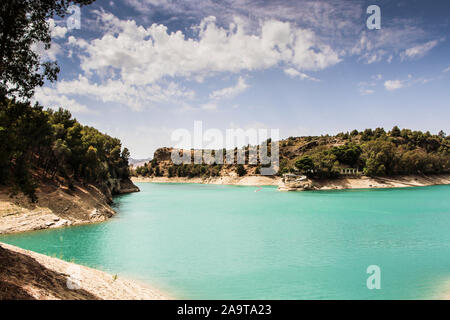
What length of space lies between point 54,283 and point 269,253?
14600 millimetres

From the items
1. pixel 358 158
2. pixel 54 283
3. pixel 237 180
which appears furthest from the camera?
pixel 237 180

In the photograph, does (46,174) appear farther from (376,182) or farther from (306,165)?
(376,182)

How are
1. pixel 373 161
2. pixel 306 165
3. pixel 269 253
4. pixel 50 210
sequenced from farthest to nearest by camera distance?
pixel 373 161, pixel 306 165, pixel 50 210, pixel 269 253

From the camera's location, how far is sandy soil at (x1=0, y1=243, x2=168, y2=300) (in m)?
8.41

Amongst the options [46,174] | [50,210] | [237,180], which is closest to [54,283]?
[50,210]

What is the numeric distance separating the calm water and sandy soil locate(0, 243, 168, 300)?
8.10ft

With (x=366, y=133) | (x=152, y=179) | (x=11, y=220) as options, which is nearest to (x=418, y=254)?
(x=11, y=220)

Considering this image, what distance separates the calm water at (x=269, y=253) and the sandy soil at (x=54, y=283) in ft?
8.10

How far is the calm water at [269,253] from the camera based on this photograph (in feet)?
47.3

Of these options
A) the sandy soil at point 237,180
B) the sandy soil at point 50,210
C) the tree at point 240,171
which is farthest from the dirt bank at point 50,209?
the tree at point 240,171

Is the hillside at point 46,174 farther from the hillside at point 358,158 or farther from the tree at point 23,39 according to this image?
the hillside at point 358,158

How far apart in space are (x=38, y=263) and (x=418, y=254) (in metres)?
23.4

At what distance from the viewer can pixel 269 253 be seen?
20828 millimetres

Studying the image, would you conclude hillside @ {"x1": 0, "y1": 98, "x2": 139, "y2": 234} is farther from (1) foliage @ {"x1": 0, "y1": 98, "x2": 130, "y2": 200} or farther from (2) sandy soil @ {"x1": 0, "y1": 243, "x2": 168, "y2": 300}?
(2) sandy soil @ {"x1": 0, "y1": 243, "x2": 168, "y2": 300}
